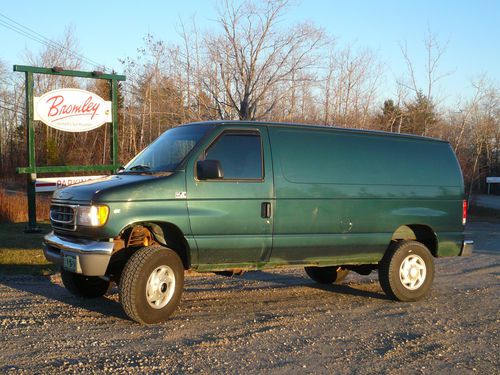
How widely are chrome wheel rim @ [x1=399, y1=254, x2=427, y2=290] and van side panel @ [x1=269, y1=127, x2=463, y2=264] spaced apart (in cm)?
42

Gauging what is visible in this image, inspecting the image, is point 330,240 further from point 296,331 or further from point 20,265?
point 20,265

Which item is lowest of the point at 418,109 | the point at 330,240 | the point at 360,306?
the point at 360,306

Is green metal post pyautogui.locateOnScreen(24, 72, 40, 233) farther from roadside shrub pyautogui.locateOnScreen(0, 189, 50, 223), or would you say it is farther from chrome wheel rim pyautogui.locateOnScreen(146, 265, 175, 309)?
chrome wheel rim pyautogui.locateOnScreen(146, 265, 175, 309)

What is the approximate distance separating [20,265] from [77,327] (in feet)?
14.5

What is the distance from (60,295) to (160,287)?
2128 mm

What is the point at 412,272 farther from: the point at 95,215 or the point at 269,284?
the point at 95,215

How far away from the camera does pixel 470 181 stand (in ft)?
115

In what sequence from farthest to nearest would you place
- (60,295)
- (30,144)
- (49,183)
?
(49,183), (30,144), (60,295)

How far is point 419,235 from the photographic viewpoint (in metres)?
8.05

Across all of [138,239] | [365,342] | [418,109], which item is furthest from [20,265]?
[418,109]

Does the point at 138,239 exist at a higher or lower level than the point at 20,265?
higher

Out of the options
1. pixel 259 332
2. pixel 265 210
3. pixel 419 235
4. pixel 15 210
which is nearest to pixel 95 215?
pixel 265 210

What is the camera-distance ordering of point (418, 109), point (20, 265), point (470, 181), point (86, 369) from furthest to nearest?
point (470, 181) < point (418, 109) < point (20, 265) < point (86, 369)

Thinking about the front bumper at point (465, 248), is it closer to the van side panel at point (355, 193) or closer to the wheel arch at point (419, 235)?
the van side panel at point (355, 193)
